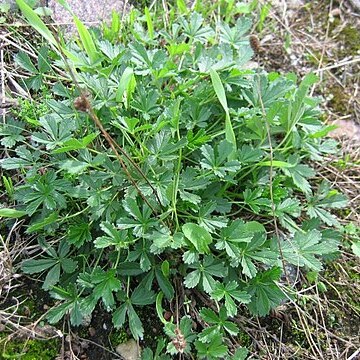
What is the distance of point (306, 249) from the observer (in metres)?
1.95

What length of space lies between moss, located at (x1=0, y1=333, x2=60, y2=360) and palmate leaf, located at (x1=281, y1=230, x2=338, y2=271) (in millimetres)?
837

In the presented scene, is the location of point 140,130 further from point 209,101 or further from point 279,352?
point 279,352

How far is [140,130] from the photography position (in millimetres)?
1928

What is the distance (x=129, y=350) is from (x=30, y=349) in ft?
1.06

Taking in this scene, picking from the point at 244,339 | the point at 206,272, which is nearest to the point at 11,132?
the point at 206,272

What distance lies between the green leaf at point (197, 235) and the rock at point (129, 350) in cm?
40

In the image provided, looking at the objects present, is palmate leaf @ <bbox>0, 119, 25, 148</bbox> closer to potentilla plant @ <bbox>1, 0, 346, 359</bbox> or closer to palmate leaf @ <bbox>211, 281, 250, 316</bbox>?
potentilla plant @ <bbox>1, 0, 346, 359</bbox>

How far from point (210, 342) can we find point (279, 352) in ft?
1.04

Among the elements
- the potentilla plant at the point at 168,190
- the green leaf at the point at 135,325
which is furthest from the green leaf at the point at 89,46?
the green leaf at the point at 135,325

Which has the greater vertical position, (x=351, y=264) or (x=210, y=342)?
(x=210, y=342)

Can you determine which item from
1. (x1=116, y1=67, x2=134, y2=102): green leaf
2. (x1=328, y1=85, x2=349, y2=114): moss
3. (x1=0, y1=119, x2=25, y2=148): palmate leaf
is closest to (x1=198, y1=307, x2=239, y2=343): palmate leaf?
(x1=116, y1=67, x2=134, y2=102): green leaf

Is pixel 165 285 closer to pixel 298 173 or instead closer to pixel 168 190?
pixel 168 190

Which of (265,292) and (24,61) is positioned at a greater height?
(24,61)

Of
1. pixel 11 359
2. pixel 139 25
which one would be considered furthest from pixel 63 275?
pixel 139 25
